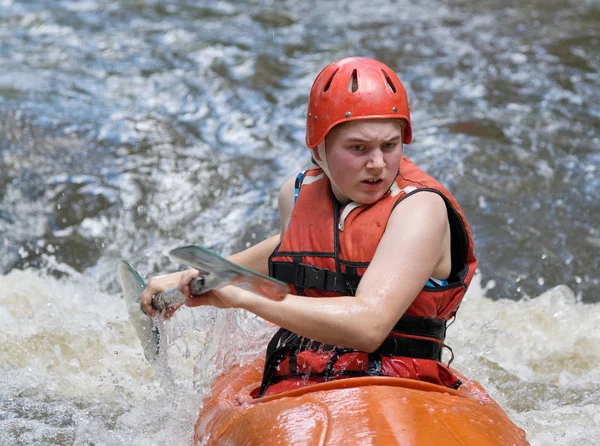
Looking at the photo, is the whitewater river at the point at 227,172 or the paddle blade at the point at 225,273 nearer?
the paddle blade at the point at 225,273

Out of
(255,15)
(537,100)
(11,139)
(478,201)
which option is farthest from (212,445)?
(255,15)

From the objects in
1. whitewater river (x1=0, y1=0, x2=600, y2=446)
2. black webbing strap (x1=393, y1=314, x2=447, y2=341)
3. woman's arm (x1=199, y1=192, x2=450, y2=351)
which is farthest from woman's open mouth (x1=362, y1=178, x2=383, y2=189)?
whitewater river (x1=0, y1=0, x2=600, y2=446)

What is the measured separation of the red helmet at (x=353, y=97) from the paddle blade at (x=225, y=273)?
0.62 m

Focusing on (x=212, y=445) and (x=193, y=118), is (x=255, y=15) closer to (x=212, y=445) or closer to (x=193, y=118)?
(x=193, y=118)

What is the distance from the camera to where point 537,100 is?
22.0 ft

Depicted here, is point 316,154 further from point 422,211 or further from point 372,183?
point 422,211

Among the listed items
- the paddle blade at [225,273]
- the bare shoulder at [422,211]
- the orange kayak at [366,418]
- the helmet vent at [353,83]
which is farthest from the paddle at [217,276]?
the helmet vent at [353,83]

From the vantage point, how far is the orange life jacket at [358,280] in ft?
8.14

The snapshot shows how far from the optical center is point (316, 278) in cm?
254

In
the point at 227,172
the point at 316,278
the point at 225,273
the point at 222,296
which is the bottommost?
the point at 227,172

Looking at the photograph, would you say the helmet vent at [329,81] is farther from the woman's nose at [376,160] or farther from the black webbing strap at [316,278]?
the black webbing strap at [316,278]

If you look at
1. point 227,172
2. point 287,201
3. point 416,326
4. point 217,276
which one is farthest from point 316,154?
point 227,172

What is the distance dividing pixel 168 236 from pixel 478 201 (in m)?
1.89

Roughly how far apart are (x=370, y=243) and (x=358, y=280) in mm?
111
